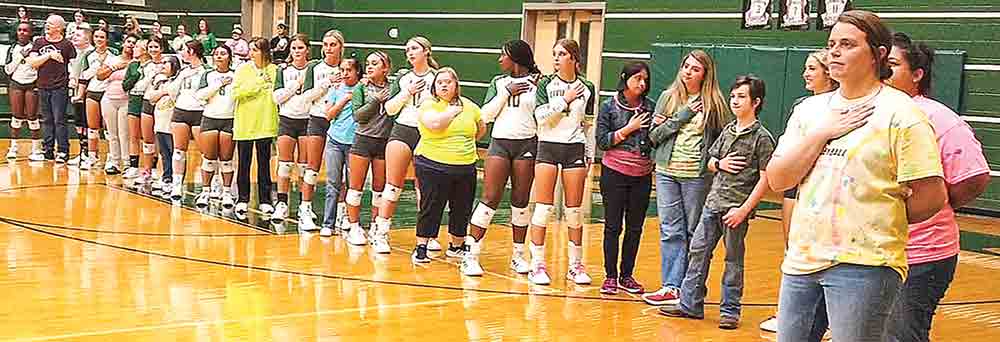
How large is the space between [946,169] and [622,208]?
9.97 ft

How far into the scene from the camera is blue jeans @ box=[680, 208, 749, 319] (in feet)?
18.9

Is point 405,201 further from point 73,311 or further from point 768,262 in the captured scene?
point 73,311

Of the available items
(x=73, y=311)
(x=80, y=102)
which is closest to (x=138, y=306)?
(x=73, y=311)

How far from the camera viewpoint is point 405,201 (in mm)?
10352

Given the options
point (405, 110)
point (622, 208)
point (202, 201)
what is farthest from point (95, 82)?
point (622, 208)

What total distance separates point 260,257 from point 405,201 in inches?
126

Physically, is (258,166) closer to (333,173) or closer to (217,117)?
(217,117)

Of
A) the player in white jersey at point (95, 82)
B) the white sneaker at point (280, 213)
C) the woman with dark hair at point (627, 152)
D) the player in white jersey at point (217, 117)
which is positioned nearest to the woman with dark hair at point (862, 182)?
the woman with dark hair at point (627, 152)

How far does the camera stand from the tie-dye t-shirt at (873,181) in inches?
108

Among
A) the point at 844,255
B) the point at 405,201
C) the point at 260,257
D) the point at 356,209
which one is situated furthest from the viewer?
the point at 405,201

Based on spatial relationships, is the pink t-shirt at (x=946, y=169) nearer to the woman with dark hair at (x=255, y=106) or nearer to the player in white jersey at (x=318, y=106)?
the player in white jersey at (x=318, y=106)

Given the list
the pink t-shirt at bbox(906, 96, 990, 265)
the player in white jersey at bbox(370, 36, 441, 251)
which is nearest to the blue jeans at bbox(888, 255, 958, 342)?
the pink t-shirt at bbox(906, 96, 990, 265)

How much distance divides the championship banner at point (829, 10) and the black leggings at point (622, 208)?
6636 mm

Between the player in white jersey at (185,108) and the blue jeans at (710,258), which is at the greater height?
the player in white jersey at (185,108)
